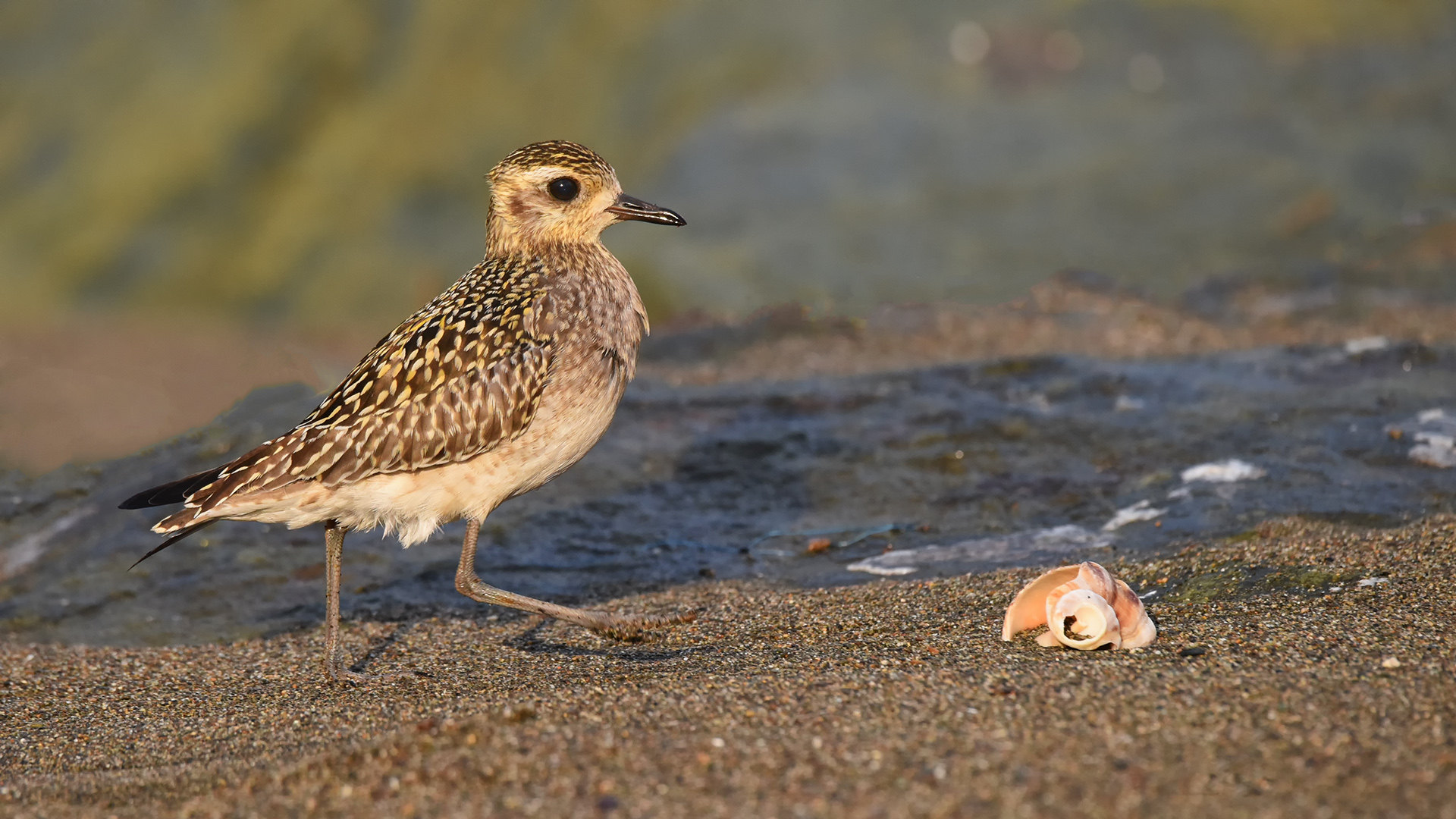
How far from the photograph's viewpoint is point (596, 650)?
661 centimetres

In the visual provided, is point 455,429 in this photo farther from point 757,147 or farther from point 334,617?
point 757,147

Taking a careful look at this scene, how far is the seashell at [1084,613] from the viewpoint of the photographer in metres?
5.54

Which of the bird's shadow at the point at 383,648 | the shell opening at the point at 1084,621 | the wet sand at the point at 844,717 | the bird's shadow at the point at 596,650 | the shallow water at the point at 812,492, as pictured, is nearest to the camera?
the wet sand at the point at 844,717

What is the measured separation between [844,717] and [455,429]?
2548 mm

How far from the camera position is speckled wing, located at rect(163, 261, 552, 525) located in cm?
638

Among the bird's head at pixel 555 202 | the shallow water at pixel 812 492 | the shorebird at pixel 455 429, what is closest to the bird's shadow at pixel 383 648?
the shorebird at pixel 455 429

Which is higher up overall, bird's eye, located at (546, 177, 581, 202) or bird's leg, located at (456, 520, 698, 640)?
bird's eye, located at (546, 177, 581, 202)

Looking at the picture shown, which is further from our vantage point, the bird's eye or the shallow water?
the shallow water

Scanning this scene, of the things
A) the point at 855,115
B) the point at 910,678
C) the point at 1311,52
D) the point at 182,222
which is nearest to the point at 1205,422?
the point at 910,678

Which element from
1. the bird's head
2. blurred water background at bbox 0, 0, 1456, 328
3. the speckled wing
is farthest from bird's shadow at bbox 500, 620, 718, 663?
blurred water background at bbox 0, 0, 1456, 328

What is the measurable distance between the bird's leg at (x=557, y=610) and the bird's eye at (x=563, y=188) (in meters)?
1.73

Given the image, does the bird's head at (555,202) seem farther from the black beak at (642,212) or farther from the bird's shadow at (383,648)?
the bird's shadow at (383,648)

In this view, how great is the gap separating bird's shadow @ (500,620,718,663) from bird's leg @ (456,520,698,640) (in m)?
0.12

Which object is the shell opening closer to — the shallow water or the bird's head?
the shallow water
